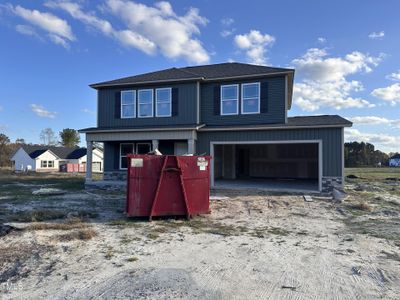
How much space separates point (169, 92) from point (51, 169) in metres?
41.3

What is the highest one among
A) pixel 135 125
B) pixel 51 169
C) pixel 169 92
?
pixel 169 92

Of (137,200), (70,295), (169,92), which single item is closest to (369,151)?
(169,92)

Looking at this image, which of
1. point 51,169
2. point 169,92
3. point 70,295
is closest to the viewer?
point 70,295

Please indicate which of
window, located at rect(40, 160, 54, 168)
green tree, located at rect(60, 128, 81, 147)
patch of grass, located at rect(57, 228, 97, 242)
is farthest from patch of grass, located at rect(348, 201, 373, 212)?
green tree, located at rect(60, 128, 81, 147)

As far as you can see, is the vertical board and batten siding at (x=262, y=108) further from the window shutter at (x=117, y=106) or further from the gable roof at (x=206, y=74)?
the window shutter at (x=117, y=106)

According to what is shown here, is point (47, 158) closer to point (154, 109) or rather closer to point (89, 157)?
point (89, 157)

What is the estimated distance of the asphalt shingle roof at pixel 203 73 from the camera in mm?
15488

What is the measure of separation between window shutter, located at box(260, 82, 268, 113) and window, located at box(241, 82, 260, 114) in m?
0.15

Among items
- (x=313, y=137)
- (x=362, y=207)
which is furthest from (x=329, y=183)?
(x=362, y=207)

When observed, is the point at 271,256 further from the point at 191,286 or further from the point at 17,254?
the point at 17,254

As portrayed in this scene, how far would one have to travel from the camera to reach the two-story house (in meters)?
13.6

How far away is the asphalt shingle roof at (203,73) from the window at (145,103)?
607 mm

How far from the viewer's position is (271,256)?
5.60 metres

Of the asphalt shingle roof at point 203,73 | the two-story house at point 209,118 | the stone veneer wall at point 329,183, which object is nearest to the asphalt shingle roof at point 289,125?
the two-story house at point 209,118
